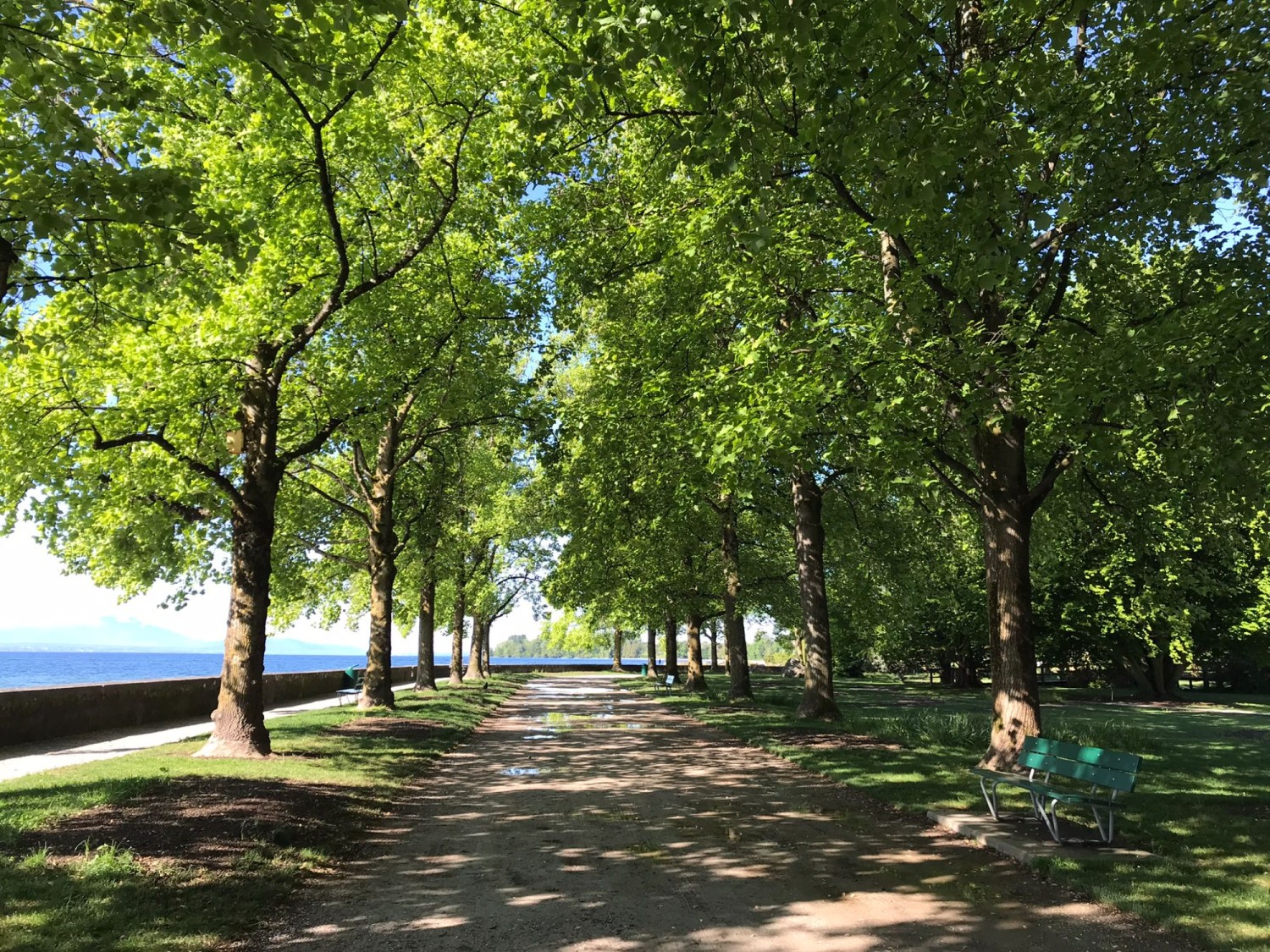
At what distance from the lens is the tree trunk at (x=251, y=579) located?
38.0 ft

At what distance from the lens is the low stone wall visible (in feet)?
44.3

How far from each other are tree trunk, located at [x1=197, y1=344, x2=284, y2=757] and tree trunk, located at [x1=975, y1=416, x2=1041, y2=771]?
10.9m

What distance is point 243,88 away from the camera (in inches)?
427

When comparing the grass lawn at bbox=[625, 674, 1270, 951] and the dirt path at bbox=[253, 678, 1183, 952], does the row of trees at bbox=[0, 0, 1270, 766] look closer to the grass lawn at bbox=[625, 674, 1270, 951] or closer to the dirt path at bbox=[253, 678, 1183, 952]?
the grass lawn at bbox=[625, 674, 1270, 951]

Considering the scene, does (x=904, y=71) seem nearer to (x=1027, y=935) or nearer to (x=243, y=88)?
(x=1027, y=935)

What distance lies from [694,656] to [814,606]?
16354 mm

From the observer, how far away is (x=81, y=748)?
1305 cm

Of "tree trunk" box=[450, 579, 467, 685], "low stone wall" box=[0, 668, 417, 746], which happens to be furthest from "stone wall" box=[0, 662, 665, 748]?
"tree trunk" box=[450, 579, 467, 685]

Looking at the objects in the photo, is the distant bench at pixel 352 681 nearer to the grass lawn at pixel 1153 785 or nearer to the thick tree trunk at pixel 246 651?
the grass lawn at pixel 1153 785

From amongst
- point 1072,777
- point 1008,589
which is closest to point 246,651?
point 1072,777

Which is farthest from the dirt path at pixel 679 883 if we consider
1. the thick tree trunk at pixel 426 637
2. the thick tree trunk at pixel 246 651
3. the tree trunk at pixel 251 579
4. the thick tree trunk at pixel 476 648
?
the thick tree trunk at pixel 476 648

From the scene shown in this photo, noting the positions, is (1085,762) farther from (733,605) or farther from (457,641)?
(457,641)

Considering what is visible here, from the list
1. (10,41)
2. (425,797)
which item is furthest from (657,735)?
(10,41)

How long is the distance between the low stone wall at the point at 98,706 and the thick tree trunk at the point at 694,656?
17.1m
